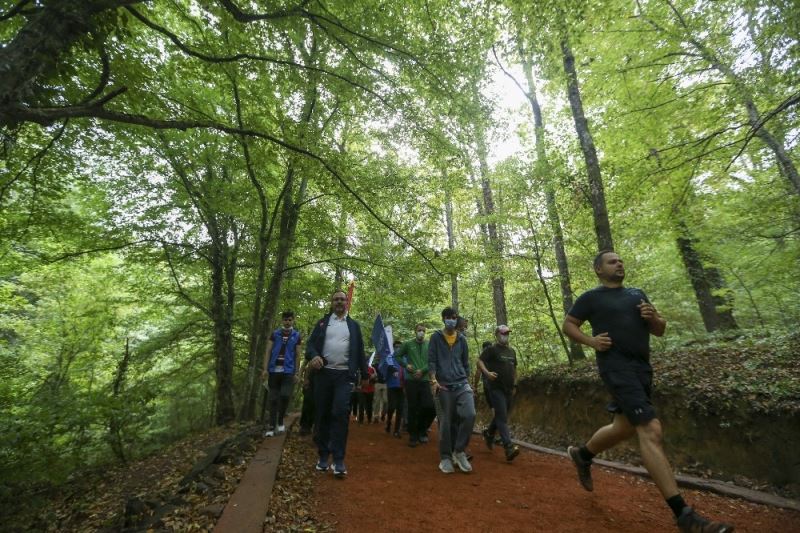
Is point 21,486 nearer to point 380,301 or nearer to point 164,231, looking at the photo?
point 164,231

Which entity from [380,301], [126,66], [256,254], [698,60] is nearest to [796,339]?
[698,60]

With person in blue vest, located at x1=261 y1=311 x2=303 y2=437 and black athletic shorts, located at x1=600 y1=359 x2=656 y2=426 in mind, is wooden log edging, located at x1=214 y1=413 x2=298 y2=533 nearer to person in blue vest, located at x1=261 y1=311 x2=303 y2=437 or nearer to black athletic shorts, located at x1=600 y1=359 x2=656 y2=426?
person in blue vest, located at x1=261 y1=311 x2=303 y2=437

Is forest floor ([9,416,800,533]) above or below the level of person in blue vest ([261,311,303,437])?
Answer: below

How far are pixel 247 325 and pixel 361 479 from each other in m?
10.8

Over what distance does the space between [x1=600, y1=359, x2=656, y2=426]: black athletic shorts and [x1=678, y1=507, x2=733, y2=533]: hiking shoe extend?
2.05ft

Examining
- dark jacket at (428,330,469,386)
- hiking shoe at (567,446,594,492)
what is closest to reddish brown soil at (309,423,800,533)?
hiking shoe at (567,446,594,492)

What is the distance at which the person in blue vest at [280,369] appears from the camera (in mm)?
Answer: 7039

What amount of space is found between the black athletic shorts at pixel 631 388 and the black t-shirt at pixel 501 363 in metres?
3.31

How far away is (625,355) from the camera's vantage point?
3.29 meters

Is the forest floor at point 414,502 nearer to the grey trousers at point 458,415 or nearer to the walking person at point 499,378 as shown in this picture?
the grey trousers at point 458,415

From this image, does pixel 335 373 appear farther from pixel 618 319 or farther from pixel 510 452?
pixel 618 319

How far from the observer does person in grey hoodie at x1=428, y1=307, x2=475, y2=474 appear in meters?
5.23

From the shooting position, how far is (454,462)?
17.3 ft

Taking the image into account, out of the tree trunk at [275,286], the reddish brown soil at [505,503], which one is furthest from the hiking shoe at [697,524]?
the tree trunk at [275,286]
